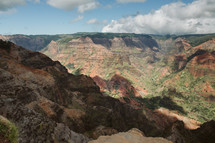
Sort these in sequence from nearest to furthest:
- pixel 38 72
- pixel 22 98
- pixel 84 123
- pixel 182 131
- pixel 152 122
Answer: pixel 22 98
pixel 84 123
pixel 38 72
pixel 182 131
pixel 152 122

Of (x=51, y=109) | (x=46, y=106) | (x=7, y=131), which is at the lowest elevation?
(x=51, y=109)

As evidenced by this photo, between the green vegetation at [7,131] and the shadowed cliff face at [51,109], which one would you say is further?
the shadowed cliff face at [51,109]

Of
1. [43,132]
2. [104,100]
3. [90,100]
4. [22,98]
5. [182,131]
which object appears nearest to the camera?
[43,132]

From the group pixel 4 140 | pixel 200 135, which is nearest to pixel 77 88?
pixel 200 135

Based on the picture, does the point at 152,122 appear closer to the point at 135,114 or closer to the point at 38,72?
the point at 135,114

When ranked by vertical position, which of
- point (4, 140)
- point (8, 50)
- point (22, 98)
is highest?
point (8, 50)

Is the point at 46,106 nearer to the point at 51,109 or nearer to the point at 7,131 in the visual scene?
the point at 51,109

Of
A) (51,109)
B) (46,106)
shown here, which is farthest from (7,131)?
(51,109)

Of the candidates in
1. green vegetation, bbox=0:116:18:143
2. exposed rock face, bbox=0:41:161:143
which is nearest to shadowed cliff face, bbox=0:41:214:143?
exposed rock face, bbox=0:41:161:143

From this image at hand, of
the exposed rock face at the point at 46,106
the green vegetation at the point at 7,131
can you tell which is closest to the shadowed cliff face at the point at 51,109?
the exposed rock face at the point at 46,106

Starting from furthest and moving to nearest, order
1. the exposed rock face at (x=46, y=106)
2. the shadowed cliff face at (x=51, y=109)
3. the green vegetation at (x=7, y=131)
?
the shadowed cliff face at (x=51, y=109), the exposed rock face at (x=46, y=106), the green vegetation at (x=7, y=131)

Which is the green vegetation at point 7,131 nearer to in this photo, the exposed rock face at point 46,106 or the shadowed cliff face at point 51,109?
the exposed rock face at point 46,106

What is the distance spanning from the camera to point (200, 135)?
55.3m

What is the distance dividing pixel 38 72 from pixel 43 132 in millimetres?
42457
